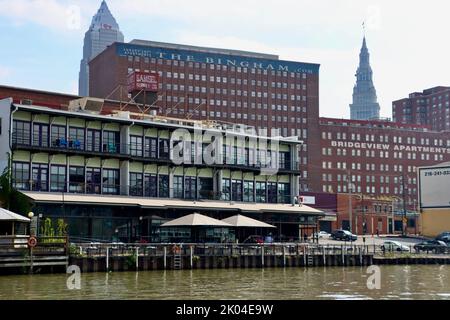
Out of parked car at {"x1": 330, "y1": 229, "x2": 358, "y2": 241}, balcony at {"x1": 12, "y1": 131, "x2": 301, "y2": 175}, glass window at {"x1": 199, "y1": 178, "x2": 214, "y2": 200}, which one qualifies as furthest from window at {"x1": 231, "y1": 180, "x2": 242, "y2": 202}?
parked car at {"x1": 330, "y1": 229, "x2": 358, "y2": 241}

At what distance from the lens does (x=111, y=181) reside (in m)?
72.1

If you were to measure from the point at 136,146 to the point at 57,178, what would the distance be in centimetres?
983

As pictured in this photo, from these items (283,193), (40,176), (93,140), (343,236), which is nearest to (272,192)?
(283,193)

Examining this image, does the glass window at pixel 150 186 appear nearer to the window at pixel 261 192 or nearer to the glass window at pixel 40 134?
the glass window at pixel 40 134

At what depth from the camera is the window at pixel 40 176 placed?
217ft

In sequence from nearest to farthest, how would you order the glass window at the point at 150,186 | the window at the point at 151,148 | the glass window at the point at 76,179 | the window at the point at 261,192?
the glass window at the point at 76,179, the glass window at the point at 150,186, the window at the point at 151,148, the window at the point at 261,192

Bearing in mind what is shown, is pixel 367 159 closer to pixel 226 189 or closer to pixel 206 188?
pixel 226 189

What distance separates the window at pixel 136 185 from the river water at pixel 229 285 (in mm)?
21060

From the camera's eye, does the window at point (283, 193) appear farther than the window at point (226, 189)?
Yes

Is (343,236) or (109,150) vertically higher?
(109,150)

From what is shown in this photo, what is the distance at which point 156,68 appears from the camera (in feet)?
545

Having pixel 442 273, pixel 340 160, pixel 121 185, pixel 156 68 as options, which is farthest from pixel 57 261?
pixel 340 160

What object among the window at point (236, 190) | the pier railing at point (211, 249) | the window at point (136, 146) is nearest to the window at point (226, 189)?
the window at point (236, 190)

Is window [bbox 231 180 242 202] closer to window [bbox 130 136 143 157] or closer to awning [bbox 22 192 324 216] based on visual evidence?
awning [bbox 22 192 324 216]
